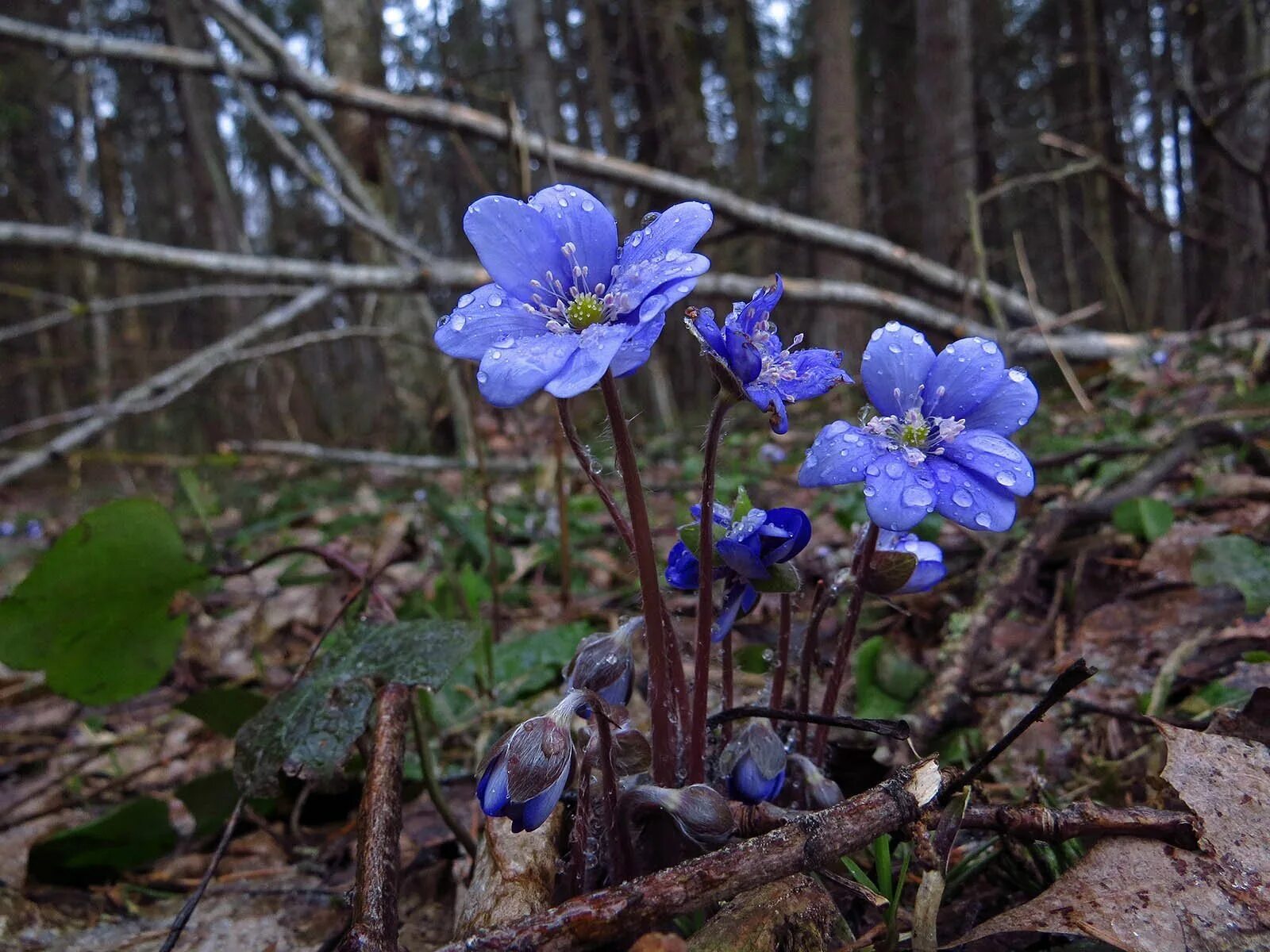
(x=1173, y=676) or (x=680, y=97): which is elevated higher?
(x=680, y=97)

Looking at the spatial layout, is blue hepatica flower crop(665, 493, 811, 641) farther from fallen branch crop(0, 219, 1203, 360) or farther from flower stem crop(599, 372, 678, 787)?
fallen branch crop(0, 219, 1203, 360)

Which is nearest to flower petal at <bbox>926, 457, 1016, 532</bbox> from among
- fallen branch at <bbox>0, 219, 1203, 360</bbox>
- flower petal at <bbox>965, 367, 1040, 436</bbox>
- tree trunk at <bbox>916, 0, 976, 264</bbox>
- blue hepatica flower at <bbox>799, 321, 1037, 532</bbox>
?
blue hepatica flower at <bbox>799, 321, 1037, 532</bbox>

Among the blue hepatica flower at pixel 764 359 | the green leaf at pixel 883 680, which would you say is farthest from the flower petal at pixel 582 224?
the green leaf at pixel 883 680

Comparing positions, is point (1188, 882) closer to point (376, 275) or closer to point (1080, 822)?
point (1080, 822)

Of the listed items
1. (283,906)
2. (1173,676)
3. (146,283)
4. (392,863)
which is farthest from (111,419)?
(146,283)

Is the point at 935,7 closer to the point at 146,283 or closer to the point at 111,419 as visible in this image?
the point at 111,419

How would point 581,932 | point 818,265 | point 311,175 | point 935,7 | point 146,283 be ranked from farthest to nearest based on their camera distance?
point 146,283 → point 818,265 → point 935,7 → point 311,175 → point 581,932

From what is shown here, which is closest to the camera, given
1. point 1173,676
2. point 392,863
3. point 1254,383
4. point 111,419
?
point 392,863

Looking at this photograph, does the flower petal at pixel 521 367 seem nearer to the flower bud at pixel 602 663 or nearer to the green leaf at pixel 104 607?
the flower bud at pixel 602 663
